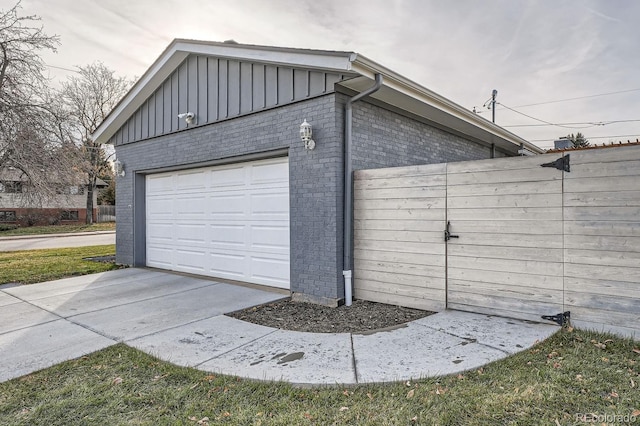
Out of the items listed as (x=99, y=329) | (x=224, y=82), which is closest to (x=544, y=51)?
(x=224, y=82)

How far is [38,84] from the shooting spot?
998 centimetres

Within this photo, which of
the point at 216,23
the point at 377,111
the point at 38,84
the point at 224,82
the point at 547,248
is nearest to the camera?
the point at 547,248

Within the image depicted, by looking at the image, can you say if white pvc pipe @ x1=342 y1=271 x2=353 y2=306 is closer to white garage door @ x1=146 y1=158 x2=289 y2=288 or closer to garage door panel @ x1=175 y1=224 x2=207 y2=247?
white garage door @ x1=146 y1=158 x2=289 y2=288

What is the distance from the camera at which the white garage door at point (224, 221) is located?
5785 mm

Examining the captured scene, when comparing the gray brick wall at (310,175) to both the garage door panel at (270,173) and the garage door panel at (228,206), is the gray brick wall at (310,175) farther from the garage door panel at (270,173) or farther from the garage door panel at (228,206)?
the garage door panel at (228,206)

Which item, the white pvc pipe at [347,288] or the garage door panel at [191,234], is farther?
the garage door panel at [191,234]

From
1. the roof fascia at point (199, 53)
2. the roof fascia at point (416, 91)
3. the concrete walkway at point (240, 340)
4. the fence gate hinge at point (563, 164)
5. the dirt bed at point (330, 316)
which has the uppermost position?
the roof fascia at point (199, 53)

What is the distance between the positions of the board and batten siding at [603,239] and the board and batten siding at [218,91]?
288cm

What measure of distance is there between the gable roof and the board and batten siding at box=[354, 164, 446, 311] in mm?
1230

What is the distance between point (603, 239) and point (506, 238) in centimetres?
86

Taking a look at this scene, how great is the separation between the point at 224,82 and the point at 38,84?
7222 mm

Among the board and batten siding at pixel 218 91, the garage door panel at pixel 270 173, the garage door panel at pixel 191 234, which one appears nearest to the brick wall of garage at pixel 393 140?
the board and batten siding at pixel 218 91

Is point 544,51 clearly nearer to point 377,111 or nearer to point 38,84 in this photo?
point 377,111

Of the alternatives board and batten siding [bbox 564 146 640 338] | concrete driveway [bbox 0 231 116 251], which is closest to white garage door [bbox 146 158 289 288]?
board and batten siding [bbox 564 146 640 338]
